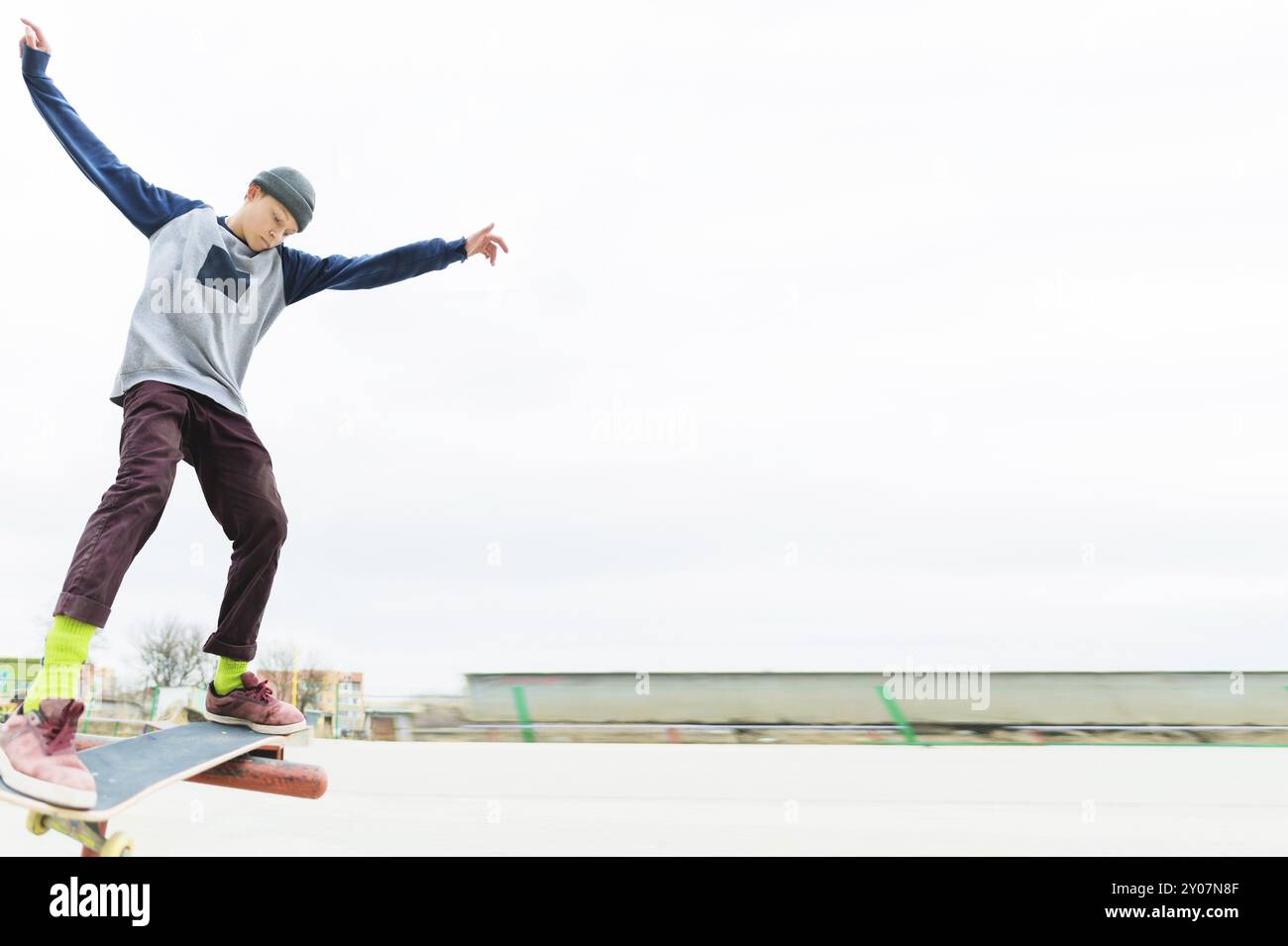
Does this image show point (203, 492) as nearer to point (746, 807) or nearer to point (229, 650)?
point (229, 650)

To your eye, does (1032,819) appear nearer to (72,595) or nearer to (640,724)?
(72,595)

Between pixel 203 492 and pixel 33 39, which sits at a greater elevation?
pixel 33 39

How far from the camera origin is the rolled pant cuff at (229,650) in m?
3.21

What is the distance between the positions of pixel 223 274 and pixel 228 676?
1.55m

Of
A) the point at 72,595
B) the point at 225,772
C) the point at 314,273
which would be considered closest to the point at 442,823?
the point at 225,772

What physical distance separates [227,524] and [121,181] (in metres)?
1.29

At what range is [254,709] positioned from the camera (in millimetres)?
3244

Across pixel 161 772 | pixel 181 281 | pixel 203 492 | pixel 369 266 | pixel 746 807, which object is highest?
pixel 369 266

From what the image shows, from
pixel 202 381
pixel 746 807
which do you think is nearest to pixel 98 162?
pixel 202 381

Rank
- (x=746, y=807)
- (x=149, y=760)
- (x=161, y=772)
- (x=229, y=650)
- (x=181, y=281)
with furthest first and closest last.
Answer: (x=746, y=807) < (x=229, y=650) < (x=181, y=281) < (x=149, y=760) < (x=161, y=772)

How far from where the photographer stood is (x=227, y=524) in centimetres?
315

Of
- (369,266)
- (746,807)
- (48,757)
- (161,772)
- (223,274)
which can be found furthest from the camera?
(746,807)

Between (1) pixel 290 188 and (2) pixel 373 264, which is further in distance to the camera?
(2) pixel 373 264

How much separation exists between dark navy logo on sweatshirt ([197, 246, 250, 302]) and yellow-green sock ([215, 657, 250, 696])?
1408 mm
